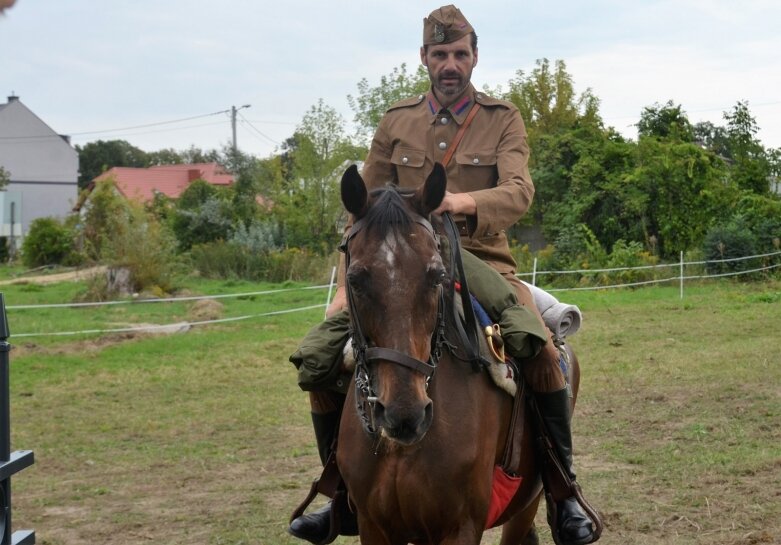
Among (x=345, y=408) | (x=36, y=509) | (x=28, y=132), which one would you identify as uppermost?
(x=28, y=132)

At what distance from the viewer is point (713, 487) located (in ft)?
21.9

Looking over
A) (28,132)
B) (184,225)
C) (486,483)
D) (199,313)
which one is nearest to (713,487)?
(486,483)

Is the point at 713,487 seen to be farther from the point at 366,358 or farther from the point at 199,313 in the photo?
the point at 199,313

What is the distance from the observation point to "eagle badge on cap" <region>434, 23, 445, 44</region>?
4121 millimetres

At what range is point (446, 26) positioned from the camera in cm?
412

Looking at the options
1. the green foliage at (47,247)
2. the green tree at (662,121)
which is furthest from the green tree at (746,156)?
the green foliage at (47,247)

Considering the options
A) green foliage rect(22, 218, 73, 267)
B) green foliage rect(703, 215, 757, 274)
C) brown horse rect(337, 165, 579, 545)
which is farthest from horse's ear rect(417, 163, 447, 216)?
green foliage rect(22, 218, 73, 267)

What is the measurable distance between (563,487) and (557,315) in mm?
832

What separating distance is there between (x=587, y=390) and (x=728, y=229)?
45.7ft

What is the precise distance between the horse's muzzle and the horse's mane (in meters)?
0.63

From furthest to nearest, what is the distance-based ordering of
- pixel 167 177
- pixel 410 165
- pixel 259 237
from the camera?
→ pixel 167 177
pixel 259 237
pixel 410 165

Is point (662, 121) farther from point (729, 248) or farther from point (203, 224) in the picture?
point (203, 224)

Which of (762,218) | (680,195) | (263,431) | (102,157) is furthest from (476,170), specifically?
(102,157)

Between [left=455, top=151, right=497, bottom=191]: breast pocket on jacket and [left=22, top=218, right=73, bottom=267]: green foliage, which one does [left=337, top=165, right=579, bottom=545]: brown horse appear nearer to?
[left=455, top=151, right=497, bottom=191]: breast pocket on jacket
